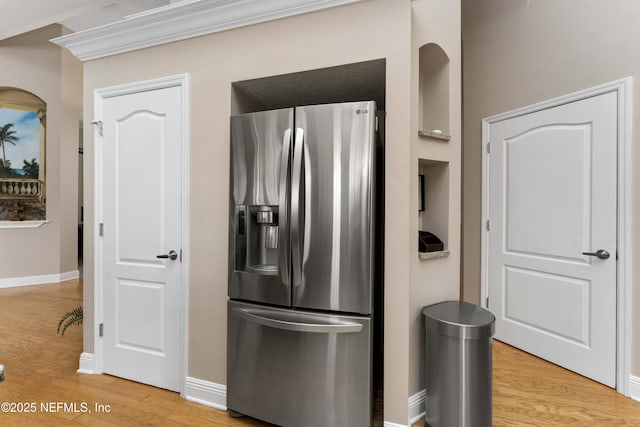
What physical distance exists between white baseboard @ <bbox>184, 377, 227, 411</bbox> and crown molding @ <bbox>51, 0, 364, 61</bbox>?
2.35m

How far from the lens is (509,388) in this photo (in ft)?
8.31

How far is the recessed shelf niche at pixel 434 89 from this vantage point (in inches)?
89.5

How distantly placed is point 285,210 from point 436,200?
1.02m

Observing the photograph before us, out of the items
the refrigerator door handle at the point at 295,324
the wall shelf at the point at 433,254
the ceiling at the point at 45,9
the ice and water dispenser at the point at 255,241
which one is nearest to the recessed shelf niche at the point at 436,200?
the wall shelf at the point at 433,254

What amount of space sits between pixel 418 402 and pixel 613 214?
1935 mm

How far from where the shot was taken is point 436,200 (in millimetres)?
2316

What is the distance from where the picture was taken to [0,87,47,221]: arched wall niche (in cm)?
543

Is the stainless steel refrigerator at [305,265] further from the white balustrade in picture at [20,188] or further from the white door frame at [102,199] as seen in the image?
the white balustrade in picture at [20,188]

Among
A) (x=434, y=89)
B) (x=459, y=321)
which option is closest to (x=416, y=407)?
(x=459, y=321)

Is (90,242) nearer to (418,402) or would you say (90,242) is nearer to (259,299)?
(259,299)

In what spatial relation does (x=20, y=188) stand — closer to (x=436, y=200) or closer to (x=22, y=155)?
(x=22, y=155)

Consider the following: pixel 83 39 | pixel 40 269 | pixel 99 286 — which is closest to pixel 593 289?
pixel 99 286

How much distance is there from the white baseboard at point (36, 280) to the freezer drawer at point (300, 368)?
5.27 metres

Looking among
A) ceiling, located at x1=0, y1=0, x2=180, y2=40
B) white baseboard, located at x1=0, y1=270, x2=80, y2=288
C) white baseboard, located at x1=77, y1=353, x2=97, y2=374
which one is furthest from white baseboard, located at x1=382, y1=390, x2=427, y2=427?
white baseboard, located at x1=0, y1=270, x2=80, y2=288
